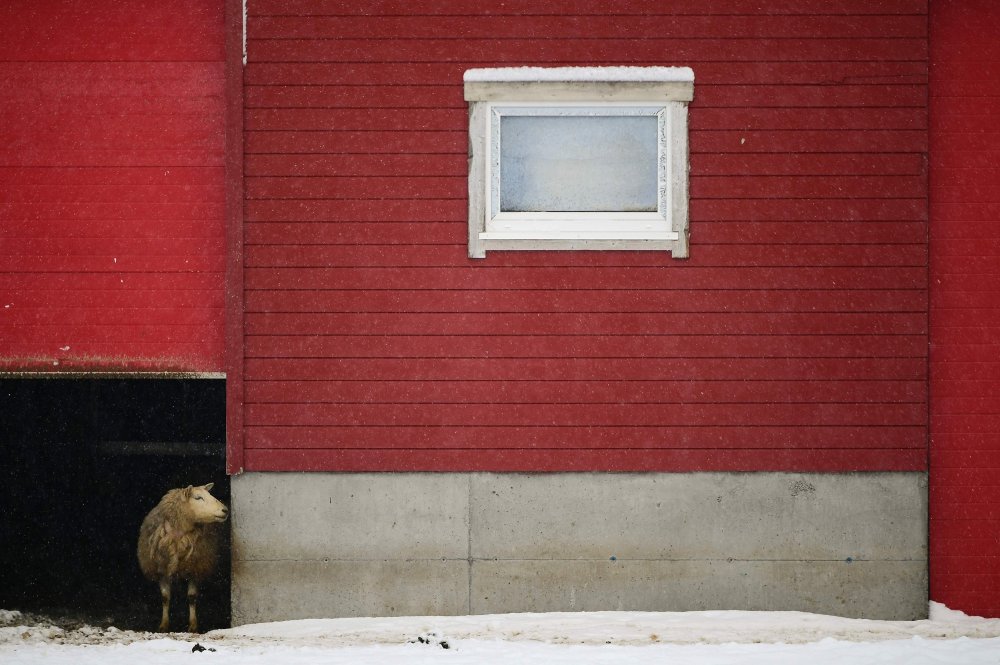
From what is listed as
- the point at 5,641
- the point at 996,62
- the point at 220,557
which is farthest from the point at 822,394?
the point at 5,641

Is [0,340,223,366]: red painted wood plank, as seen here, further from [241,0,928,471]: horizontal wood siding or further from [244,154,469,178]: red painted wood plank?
[244,154,469,178]: red painted wood plank

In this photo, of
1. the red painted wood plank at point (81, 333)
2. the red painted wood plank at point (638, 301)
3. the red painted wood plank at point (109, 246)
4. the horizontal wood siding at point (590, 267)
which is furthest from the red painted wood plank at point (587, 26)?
Result: the red painted wood plank at point (81, 333)

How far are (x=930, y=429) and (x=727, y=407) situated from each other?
1.57m

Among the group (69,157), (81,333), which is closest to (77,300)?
(81,333)

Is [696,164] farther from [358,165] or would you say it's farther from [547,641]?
[547,641]

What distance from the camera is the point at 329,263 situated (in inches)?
236

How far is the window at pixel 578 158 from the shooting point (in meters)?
5.91

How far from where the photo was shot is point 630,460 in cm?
595

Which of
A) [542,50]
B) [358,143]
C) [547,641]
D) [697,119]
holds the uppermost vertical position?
[542,50]

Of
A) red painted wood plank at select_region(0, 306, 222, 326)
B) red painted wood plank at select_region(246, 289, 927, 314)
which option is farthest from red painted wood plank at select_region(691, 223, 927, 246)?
red painted wood plank at select_region(0, 306, 222, 326)

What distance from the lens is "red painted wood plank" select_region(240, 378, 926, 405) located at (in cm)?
596

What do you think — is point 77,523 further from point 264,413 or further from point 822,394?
point 822,394

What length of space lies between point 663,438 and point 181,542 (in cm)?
363

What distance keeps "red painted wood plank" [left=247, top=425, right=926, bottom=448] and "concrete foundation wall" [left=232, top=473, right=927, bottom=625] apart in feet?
0.74
